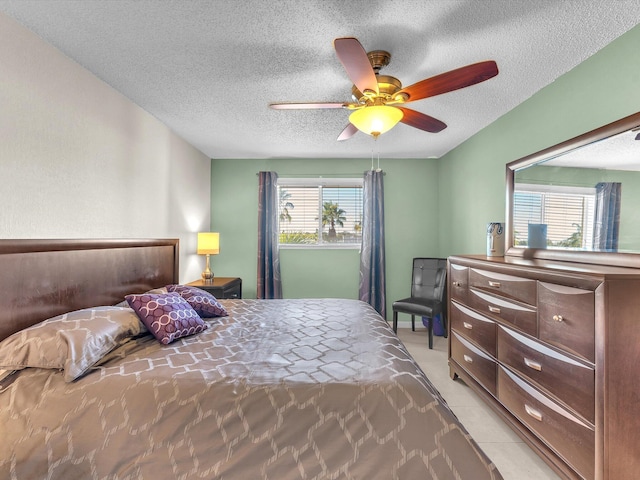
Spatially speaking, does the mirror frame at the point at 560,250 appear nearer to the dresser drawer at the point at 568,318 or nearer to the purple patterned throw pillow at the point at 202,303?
the dresser drawer at the point at 568,318

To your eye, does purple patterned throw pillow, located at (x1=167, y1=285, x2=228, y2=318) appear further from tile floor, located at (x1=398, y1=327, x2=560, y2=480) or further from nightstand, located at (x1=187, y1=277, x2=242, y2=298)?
tile floor, located at (x1=398, y1=327, x2=560, y2=480)

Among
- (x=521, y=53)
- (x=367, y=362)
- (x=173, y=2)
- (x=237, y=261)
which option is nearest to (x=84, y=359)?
(x=367, y=362)

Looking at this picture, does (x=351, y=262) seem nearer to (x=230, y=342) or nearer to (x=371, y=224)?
(x=371, y=224)

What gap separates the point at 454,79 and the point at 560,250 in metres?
1.48

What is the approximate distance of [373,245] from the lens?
459cm

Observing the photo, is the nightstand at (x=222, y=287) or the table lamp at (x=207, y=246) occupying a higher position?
the table lamp at (x=207, y=246)

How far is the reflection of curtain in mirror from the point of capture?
6.12 ft

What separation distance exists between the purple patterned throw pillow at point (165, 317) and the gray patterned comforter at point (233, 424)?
0.36m

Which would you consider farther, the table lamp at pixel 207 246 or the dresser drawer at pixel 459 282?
the table lamp at pixel 207 246

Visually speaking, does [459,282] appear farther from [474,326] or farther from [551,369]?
[551,369]

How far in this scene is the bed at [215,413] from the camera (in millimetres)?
1154

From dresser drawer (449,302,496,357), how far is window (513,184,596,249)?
2.47 ft

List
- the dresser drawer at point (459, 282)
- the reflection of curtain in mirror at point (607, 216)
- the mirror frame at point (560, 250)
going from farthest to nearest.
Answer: the dresser drawer at point (459, 282)
the reflection of curtain in mirror at point (607, 216)
the mirror frame at point (560, 250)

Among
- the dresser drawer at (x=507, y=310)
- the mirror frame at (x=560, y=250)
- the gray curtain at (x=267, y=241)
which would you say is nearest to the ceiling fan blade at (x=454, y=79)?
the mirror frame at (x=560, y=250)
